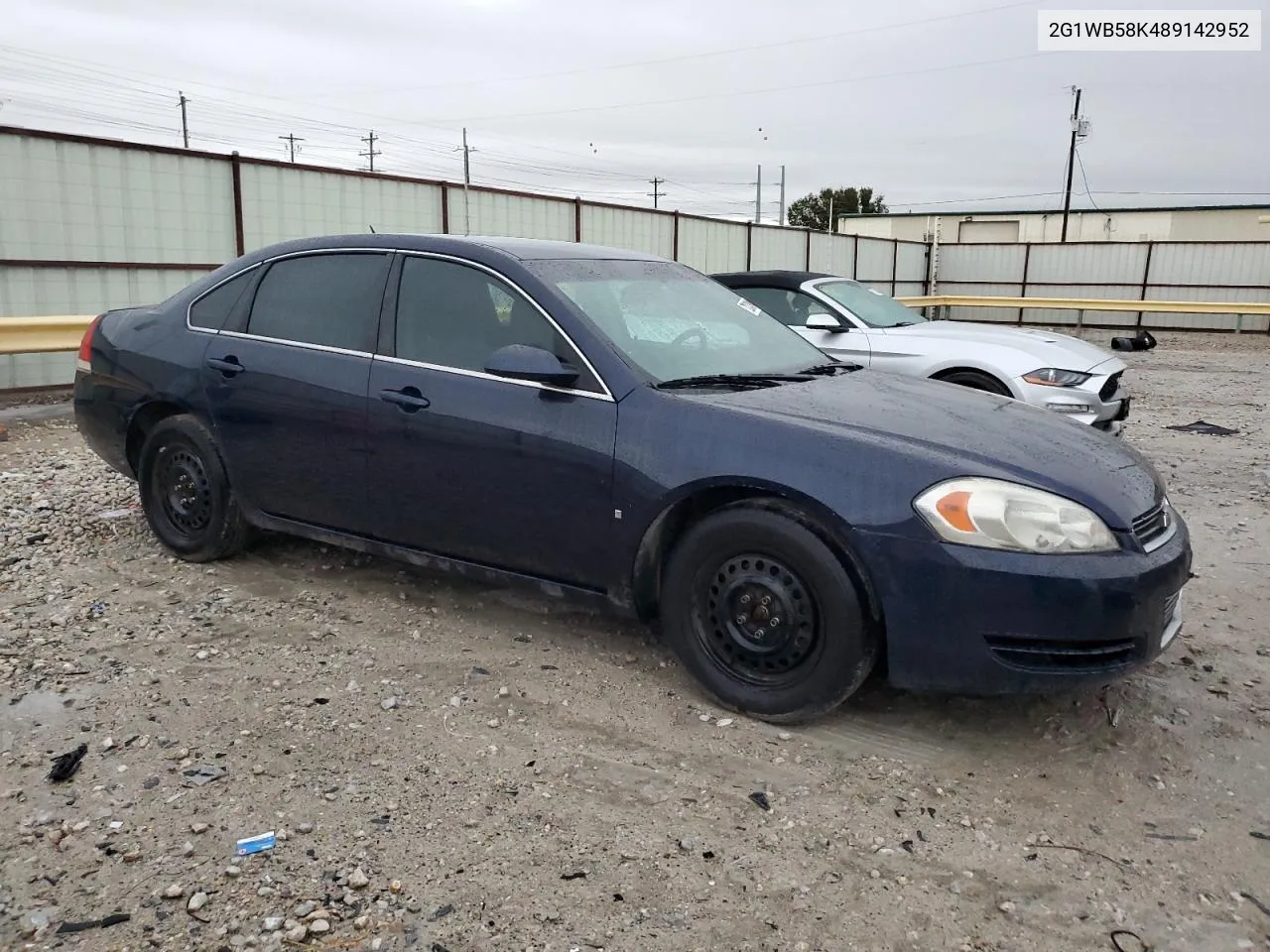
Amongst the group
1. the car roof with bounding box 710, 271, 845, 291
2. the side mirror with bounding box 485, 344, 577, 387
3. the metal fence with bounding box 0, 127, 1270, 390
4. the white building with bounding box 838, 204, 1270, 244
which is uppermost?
the white building with bounding box 838, 204, 1270, 244

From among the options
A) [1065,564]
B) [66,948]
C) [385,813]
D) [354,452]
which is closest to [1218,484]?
[1065,564]

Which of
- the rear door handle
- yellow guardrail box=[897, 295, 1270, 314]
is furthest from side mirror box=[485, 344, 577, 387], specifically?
yellow guardrail box=[897, 295, 1270, 314]

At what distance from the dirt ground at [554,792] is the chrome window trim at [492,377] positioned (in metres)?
1.06

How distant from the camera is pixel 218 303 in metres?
4.81

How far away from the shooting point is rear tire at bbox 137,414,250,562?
4730 mm

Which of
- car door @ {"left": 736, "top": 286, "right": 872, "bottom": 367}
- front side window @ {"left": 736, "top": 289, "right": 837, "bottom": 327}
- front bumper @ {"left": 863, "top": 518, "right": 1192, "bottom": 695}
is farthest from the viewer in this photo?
front side window @ {"left": 736, "top": 289, "right": 837, "bottom": 327}

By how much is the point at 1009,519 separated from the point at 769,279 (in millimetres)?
5959

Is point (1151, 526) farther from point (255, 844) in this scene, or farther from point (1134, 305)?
point (1134, 305)

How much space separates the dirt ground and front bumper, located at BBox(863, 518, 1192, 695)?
0.33 meters

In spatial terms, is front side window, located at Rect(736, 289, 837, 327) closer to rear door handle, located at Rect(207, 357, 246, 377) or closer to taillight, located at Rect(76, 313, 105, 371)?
rear door handle, located at Rect(207, 357, 246, 377)

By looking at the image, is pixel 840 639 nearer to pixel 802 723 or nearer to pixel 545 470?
pixel 802 723

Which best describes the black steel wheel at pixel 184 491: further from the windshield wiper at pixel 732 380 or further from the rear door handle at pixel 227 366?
the windshield wiper at pixel 732 380

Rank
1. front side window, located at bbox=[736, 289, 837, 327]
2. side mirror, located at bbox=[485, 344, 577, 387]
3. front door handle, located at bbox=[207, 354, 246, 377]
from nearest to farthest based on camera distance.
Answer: side mirror, located at bbox=[485, 344, 577, 387]
front door handle, located at bbox=[207, 354, 246, 377]
front side window, located at bbox=[736, 289, 837, 327]

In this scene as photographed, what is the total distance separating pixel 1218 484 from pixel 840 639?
17.1 ft
